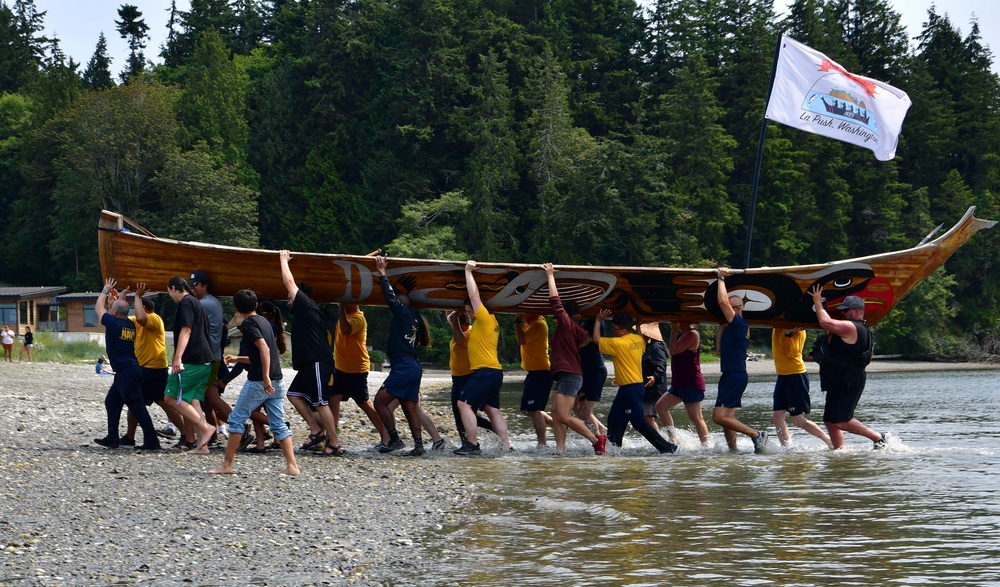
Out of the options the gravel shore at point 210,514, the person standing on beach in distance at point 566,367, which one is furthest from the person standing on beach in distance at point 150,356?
the person standing on beach in distance at point 566,367

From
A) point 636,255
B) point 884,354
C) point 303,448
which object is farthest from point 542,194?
point 303,448

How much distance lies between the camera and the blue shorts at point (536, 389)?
12617mm

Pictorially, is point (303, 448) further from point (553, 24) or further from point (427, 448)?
point (553, 24)

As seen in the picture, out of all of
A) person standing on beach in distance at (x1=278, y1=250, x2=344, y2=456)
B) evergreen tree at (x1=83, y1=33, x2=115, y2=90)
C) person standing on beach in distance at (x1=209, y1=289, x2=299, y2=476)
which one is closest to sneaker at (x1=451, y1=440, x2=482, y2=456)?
person standing on beach in distance at (x1=278, y1=250, x2=344, y2=456)

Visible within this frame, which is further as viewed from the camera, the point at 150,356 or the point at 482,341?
the point at 482,341

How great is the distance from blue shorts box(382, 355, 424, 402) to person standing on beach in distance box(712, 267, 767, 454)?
3.34 metres

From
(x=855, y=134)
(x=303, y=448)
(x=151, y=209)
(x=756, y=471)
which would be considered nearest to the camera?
(x=756, y=471)

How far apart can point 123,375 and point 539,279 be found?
15.4 ft

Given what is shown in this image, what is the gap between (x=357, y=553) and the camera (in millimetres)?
7121

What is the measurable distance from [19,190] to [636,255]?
142 feet

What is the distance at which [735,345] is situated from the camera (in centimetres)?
1214

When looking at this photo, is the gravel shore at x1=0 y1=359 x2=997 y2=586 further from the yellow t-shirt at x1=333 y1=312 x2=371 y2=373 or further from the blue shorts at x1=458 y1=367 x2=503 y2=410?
the yellow t-shirt at x1=333 y1=312 x2=371 y2=373

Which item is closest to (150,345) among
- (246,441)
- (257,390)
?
(246,441)

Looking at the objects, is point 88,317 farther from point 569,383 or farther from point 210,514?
point 210,514
